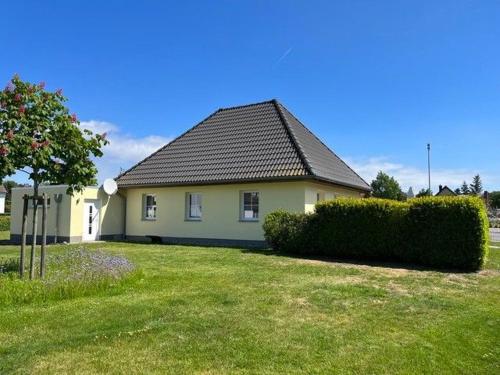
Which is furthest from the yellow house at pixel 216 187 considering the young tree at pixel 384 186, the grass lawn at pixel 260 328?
the young tree at pixel 384 186

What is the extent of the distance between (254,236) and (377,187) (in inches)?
1787

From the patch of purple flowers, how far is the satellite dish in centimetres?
1182

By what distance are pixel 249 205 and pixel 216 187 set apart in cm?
184

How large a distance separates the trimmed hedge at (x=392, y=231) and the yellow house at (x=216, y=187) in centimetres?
270

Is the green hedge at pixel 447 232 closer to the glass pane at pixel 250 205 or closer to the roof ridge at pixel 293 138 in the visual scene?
the roof ridge at pixel 293 138

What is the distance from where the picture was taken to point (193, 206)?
74.3 ft

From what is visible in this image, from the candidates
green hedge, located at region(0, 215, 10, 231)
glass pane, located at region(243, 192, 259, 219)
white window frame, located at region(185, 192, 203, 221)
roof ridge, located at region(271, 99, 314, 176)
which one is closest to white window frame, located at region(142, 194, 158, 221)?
white window frame, located at region(185, 192, 203, 221)

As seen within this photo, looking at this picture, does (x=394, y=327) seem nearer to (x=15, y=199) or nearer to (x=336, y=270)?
(x=336, y=270)

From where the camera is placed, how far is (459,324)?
22.4ft

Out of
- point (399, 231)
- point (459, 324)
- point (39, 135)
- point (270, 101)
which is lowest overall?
point (459, 324)

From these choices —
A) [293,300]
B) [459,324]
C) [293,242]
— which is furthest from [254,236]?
[459,324]

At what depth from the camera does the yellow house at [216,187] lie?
20.1 meters

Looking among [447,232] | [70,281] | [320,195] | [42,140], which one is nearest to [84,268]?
[70,281]

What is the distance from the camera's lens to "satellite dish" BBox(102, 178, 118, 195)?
23.2 meters
